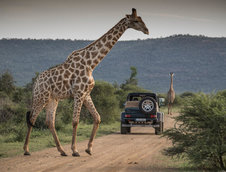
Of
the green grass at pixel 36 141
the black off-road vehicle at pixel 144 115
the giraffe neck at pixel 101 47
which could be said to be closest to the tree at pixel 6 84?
the green grass at pixel 36 141

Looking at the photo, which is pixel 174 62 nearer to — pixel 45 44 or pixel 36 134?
pixel 45 44

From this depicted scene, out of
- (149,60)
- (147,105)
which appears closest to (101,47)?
(147,105)

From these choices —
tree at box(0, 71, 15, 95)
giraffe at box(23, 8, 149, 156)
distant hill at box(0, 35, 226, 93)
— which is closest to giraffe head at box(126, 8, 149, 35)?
giraffe at box(23, 8, 149, 156)

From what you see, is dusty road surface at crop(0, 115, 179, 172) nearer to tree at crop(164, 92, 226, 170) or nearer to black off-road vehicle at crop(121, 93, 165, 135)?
tree at crop(164, 92, 226, 170)

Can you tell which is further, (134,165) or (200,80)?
(200,80)

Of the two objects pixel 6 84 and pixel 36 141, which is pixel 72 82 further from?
pixel 6 84

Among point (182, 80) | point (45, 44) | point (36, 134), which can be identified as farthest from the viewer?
point (45, 44)

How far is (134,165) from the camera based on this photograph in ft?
32.3

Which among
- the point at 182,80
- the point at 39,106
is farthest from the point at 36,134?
the point at 182,80

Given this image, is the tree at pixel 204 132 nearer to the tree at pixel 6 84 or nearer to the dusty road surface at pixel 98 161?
the dusty road surface at pixel 98 161

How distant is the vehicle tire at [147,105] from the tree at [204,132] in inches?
318

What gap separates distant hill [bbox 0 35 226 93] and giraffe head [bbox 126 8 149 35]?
85.9 m

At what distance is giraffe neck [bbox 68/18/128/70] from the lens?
1216cm

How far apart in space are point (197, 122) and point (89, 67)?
3905mm
